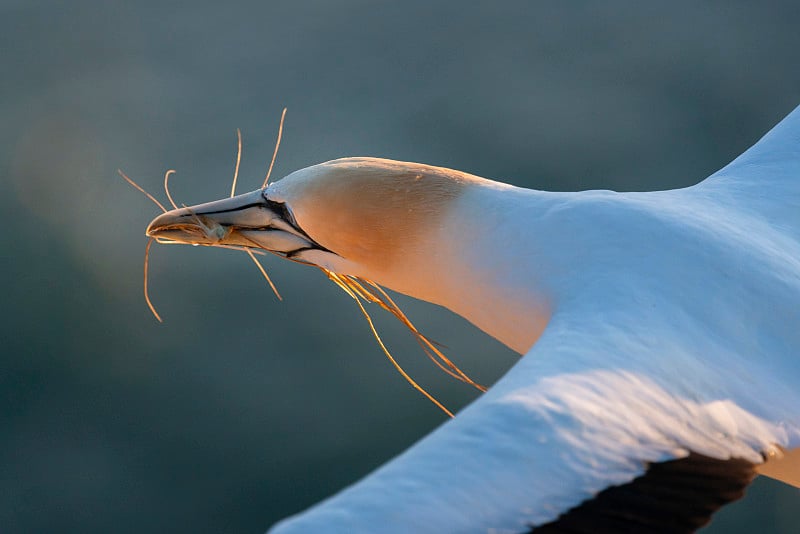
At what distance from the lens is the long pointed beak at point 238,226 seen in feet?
14.7

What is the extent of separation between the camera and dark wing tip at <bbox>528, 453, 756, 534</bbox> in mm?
2709

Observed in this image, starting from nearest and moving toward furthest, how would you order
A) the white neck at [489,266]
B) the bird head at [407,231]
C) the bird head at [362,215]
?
the white neck at [489,266] → the bird head at [407,231] → the bird head at [362,215]

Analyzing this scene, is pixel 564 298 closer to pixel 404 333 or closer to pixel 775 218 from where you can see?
pixel 775 218

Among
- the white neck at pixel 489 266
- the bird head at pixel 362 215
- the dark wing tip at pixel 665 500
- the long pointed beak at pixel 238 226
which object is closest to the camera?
the dark wing tip at pixel 665 500

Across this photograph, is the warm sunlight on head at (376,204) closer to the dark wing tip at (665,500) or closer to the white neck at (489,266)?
the white neck at (489,266)

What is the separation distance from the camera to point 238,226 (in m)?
4.60

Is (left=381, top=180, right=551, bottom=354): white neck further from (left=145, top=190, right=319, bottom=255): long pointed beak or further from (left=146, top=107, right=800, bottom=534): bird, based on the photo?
(left=145, top=190, right=319, bottom=255): long pointed beak

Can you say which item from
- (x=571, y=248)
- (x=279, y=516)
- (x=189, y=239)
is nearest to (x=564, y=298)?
(x=571, y=248)

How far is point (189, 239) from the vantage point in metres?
4.66

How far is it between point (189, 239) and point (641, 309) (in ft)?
6.45

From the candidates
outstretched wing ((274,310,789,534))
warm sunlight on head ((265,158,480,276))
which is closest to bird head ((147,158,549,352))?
warm sunlight on head ((265,158,480,276))

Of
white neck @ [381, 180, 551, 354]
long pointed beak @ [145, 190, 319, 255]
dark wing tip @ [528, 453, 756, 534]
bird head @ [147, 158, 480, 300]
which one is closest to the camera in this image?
dark wing tip @ [528, 453, 756, 534]

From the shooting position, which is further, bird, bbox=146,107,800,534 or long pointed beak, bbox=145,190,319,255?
long pointed beak, bbox=145,190,319,255

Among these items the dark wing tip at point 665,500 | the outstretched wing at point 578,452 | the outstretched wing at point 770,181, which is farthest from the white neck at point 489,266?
A: the dark wing tip at point 665,500
